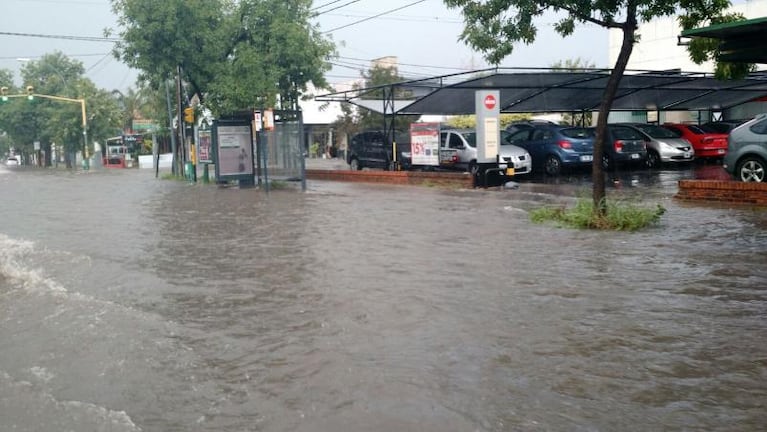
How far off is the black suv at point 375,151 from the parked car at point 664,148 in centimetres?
816

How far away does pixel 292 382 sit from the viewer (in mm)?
5359

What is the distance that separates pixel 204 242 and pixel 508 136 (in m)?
14.2

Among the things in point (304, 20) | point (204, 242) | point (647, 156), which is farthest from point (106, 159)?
point (204, 242)

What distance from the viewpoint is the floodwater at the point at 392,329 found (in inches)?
188

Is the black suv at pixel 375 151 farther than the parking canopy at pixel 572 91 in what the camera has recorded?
Yes

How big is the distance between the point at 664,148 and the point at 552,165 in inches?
150

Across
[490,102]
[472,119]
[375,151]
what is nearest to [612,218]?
[490,102]

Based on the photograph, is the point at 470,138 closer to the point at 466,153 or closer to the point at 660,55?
the point at 466,153

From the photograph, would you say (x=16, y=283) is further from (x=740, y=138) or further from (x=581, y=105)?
(x=581, y=105)

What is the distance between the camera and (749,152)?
15102 mm

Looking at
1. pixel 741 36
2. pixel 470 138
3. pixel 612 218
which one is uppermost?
pixel 741 36

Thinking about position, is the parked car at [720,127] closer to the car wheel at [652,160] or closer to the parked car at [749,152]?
the car wheel at [652,160]

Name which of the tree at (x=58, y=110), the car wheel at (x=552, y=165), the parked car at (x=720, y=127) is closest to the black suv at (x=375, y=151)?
the car wheel at (x=552, y=165)

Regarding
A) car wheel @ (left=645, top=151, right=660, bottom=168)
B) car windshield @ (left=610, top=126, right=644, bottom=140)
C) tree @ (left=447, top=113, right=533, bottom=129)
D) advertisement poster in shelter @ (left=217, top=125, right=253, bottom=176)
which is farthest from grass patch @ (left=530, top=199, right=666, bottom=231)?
tree @ (left=447, top=113, right=533, bottom=129)
